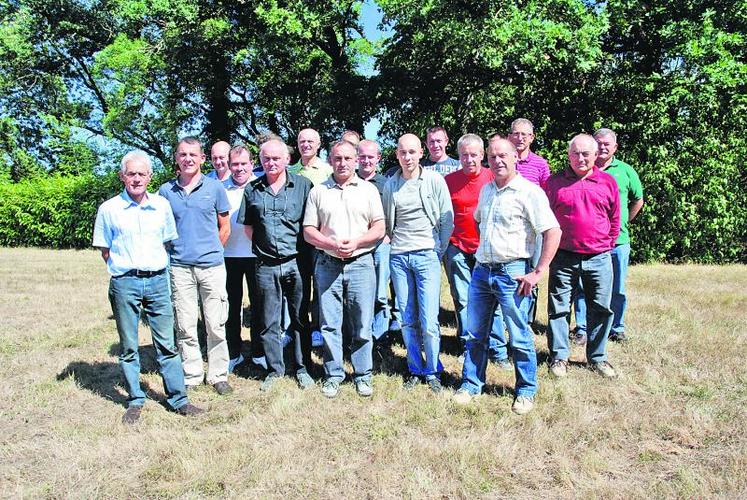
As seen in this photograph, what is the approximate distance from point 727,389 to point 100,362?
5495 millimetres

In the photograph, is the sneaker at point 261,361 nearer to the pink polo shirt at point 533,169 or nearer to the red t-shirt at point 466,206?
the red t-shirt at point 466,206

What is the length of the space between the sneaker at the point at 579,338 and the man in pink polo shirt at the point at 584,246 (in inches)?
34.3

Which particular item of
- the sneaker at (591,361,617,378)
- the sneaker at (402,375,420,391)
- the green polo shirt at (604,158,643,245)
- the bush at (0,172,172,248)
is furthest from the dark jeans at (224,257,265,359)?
the bush at (0,172,172,248)

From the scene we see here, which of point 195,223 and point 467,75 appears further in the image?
point 467,75

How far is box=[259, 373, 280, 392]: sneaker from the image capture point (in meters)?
4.52

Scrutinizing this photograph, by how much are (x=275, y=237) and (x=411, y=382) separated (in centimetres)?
162

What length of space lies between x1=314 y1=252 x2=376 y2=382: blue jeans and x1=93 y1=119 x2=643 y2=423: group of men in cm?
1

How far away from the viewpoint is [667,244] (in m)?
10.6

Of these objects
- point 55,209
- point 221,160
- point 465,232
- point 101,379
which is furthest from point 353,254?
point 55,209

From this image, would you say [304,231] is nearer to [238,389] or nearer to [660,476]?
[238,389]

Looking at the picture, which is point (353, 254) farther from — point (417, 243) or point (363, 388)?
point (363, 388)

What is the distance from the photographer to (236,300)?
16.8 feet

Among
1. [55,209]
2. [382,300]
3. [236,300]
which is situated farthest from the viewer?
[55,209]

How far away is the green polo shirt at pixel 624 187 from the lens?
209 inches
